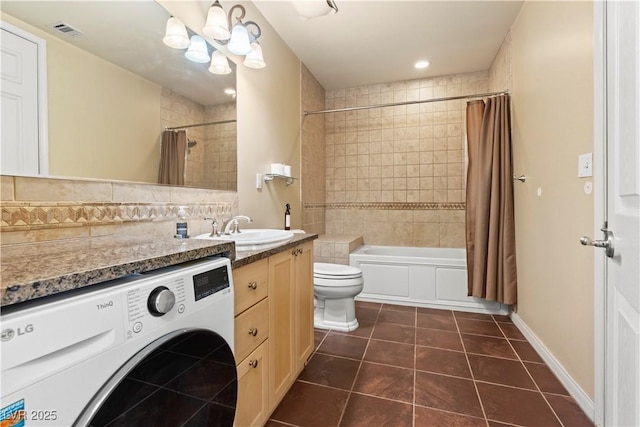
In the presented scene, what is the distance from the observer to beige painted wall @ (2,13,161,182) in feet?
3.31

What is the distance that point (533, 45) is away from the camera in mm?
2061

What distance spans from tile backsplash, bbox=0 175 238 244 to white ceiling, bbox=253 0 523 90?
1.66 metres

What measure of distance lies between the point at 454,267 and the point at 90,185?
282cm

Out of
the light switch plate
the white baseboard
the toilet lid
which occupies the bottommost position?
the white baseboard

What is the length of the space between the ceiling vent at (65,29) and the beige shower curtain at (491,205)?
2848 millimetres

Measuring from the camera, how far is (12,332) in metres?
0.44

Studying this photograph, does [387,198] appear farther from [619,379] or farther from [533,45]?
[619,379]

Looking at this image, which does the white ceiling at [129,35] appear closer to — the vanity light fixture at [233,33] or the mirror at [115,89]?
the mirror at [115,89]

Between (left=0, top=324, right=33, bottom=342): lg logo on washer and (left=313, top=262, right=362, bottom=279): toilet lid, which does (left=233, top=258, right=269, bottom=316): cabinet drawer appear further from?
(left=313, top=262, right=362, bottom=279): toilet lid

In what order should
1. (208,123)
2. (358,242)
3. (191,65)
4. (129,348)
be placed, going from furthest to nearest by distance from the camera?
1. (358,242)
2. (208,123)
3. (191,65)
4. (129,348)

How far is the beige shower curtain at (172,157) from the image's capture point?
1.44m

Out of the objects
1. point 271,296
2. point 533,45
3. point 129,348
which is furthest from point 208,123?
point 533,45

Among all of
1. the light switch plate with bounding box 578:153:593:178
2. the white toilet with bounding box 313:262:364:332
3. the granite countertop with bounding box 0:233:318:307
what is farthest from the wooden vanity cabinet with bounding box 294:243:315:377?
the light switch plate with bounding box 578:153:593:178

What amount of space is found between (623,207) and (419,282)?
223cm
